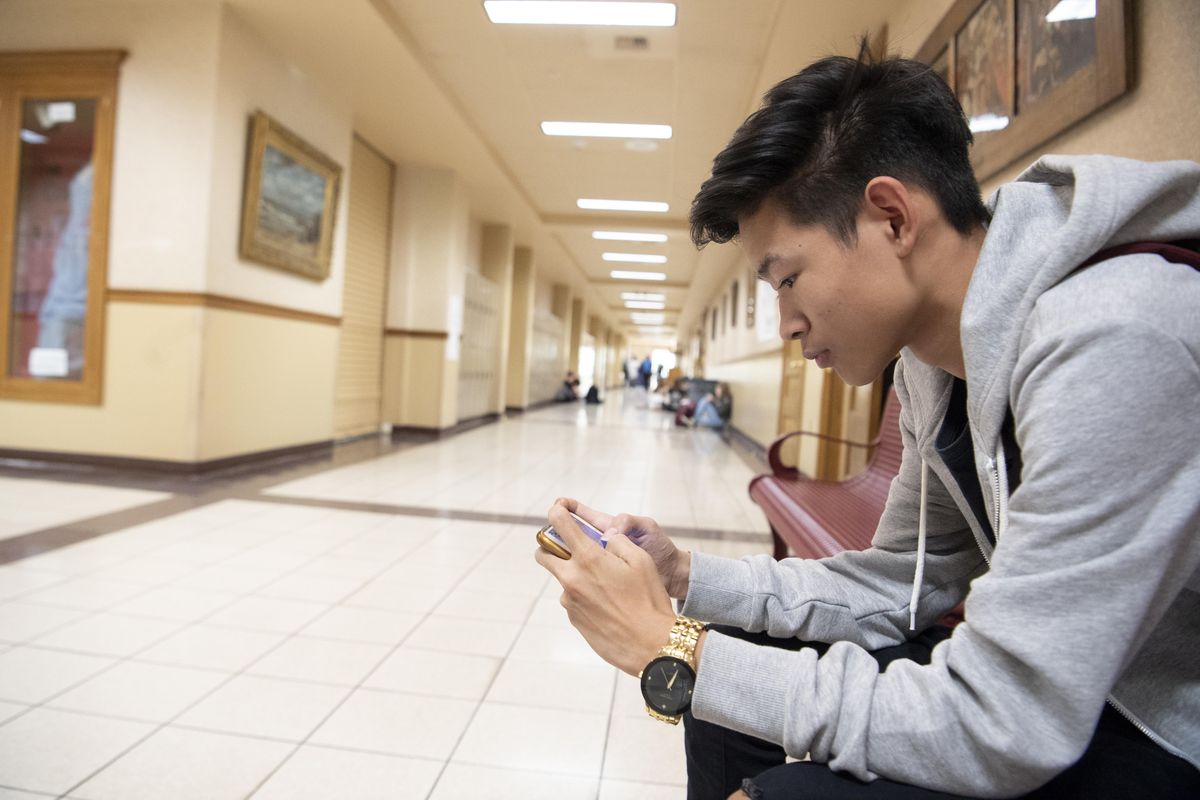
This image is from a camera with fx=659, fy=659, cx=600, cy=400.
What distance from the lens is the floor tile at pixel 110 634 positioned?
6.26 feet

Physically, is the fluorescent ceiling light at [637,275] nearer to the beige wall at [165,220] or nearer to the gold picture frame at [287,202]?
the gold picture frame at [287,202]

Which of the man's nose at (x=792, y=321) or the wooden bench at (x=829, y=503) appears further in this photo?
the wooden bench at (x=829, y=503)

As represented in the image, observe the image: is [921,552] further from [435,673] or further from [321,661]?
[321,661]

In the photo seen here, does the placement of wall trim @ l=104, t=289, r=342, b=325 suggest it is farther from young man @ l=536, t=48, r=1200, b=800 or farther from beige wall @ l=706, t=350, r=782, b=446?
beige wall @ l=706, t=350, r=782, b=446

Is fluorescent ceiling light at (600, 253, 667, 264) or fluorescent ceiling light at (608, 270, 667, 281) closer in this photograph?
fluorescent ceiling light at (600, 253, 667, 264)

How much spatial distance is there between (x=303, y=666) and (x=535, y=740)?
0.76m

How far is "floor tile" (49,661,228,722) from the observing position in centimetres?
160

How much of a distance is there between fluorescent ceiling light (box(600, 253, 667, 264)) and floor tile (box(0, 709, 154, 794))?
11.5 metres

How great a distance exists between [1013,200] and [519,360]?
1172cm

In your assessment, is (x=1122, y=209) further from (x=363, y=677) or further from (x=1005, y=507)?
(x=363, y=677)

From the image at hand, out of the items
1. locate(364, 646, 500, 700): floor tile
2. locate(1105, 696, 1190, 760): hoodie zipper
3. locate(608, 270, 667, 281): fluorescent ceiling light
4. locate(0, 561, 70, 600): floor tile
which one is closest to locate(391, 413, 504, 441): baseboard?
locate(0, 561, 70, 600): floor tile

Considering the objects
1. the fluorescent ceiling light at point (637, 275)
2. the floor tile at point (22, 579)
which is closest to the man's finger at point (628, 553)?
the floor tile at point (22, 579)

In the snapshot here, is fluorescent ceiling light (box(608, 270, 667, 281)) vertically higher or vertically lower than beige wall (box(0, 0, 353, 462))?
higher

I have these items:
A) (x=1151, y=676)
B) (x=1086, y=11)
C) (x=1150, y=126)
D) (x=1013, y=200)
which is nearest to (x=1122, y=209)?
(x=1013, y=200)
